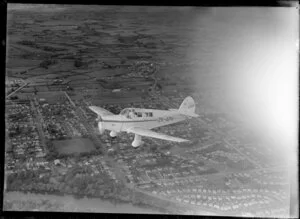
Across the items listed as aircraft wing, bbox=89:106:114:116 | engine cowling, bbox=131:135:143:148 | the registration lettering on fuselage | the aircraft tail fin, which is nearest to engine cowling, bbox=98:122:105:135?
aircraft wing, bbox=89:106:114:116

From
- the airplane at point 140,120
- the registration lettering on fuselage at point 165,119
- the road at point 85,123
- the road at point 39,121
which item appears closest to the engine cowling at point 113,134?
the airplane at point 140,120

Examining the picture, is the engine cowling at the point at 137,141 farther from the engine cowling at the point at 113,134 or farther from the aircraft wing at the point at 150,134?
the engine cowling at the point at 113,134

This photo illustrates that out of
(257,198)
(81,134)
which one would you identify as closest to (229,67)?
(257,198)

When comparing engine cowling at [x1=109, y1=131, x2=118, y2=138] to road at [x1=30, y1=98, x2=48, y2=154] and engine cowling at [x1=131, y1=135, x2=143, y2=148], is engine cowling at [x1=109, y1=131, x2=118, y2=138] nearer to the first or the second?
engine cowling at [x1=131, y1=135, x2=143, y2=148]

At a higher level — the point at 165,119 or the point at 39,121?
the point at 165,119

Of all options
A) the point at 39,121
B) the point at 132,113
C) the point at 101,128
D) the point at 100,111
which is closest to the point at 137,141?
the point at 132,113

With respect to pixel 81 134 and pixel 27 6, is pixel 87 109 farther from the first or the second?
pixel 27 6

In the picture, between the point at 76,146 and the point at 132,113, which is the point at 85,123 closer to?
the point at 76,146
